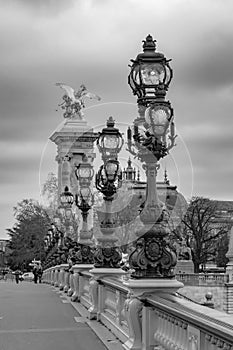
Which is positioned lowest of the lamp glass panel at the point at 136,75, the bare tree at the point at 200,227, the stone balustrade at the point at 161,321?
the stone balustrade at the point at 161,321

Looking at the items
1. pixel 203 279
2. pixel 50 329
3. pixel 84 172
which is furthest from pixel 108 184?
pixel 203 279

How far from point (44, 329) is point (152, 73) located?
7027mm

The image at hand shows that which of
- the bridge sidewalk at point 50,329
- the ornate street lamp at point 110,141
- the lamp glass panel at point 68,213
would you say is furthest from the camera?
the lamp glass panel at point 68,213

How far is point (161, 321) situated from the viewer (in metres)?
10.3

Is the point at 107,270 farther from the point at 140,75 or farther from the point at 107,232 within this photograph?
the point at 140,75

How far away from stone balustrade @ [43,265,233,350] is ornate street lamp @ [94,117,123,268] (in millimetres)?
646

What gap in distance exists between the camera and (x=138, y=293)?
437 inches

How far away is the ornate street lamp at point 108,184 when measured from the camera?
58.2ft

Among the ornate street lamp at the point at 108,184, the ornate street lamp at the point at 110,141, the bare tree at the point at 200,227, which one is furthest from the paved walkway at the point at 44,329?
the bare tree at the point at 200,227

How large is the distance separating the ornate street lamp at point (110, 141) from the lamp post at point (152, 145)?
18.4 ft

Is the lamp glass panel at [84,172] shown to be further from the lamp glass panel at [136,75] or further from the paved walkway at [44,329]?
the lamp glass panel at [136,75]

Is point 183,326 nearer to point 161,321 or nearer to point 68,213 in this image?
point 161,321

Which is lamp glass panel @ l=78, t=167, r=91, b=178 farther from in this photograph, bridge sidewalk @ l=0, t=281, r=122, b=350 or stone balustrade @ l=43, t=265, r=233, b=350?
stone balustrade @ l=43, t=265, r=233, b=350

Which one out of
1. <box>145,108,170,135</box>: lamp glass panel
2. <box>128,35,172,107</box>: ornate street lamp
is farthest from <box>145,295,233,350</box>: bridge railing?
<box>128,35,172,107</box>: ornate street lamp
